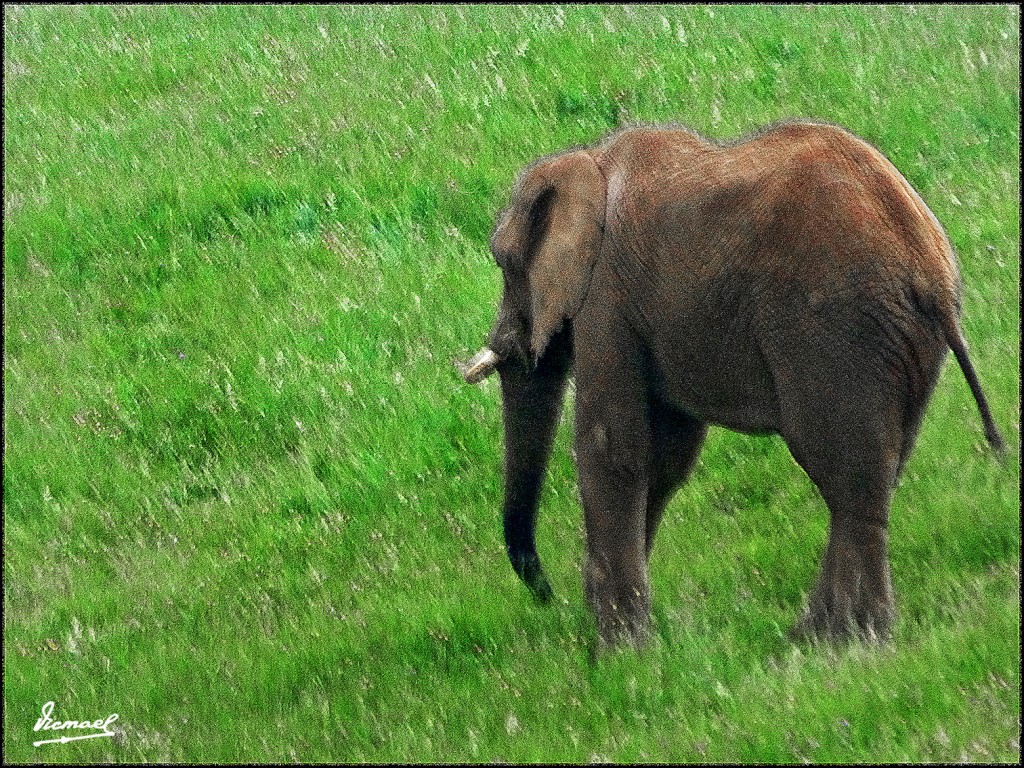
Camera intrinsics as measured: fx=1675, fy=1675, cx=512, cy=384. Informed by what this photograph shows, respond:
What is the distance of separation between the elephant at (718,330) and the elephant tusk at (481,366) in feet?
0.04

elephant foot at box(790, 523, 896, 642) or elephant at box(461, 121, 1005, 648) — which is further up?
elephant at box(461, 121, 1005, 648)

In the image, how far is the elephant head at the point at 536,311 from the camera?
754cm

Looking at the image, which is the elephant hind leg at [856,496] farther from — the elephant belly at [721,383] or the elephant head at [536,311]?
the elephant head at [536,311]

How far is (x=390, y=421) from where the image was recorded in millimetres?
10695

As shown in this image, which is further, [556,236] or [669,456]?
[669,456]

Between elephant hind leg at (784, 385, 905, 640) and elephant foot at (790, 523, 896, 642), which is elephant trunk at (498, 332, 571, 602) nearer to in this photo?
elephant hind leg at (784, 385, 905, 640)

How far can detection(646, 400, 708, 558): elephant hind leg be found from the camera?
7.82 metres

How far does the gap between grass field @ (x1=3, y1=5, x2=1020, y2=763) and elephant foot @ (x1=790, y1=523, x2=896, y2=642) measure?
112mm

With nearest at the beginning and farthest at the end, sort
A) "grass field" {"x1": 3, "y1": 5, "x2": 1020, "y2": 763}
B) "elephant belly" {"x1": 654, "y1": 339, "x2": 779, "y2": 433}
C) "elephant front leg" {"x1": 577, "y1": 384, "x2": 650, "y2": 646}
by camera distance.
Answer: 1. "elephant belly" {"x1": 654, "y1": 339, "x2": 779, "y2": 433}
2. "grass field" {"x1": 3, "y1": 5, "x2": 1020, "y2": 763}
3. "elephant front leg" {"x1": 577, "y1": 384, "x2": 650, "y2": 646}

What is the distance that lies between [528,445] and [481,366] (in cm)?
47

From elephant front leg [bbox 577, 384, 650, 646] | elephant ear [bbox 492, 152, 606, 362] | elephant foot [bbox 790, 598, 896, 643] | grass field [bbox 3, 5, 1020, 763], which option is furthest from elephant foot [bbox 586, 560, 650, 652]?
elephant ear [bbox 492, 152, 606, 362]

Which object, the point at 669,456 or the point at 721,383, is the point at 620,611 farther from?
the point at 721,383
